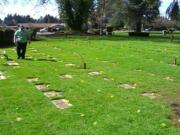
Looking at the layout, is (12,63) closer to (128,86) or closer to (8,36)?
(128,86)

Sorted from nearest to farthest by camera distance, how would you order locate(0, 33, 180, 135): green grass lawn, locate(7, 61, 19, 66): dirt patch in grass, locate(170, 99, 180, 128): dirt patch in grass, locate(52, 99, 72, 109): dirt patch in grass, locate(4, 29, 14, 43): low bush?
1. locate(0, 33, 180, 135): green grass lawn
2. locate(170, 99, 180, 128): dirt patch in grass
3. locate(52, 99, 72, 109): dirt patch in grass
4. locate(7, 61, 19, 66): dirt patch in grass
5. locate(4, 29, 14, 43): low bush

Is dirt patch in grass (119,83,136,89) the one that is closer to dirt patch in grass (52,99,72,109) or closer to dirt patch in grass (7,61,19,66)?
dirt patch in grass (52,99,72,109)

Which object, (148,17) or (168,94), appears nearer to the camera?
(168,94)

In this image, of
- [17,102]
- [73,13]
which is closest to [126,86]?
[17,102]

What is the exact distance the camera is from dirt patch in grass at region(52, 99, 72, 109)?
33.0 feet

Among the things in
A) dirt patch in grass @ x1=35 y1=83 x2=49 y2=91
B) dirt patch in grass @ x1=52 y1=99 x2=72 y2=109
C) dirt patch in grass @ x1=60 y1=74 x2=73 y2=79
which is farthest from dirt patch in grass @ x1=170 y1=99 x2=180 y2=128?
dirt patch in grass @ x1=60 y1=74 x2=73 y2=79

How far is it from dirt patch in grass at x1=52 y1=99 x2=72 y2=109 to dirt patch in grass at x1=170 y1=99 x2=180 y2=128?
2.33 m

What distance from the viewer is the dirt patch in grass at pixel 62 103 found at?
10047 mm

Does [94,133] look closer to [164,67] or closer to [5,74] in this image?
[5,74]

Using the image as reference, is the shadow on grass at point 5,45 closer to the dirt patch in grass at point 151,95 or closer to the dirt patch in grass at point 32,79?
the dirt patch in grass at point 32,79

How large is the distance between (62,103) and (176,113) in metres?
2.68

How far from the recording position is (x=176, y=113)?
371 inches

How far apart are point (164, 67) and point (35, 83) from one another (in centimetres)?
647

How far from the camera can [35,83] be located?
44.6 feet
